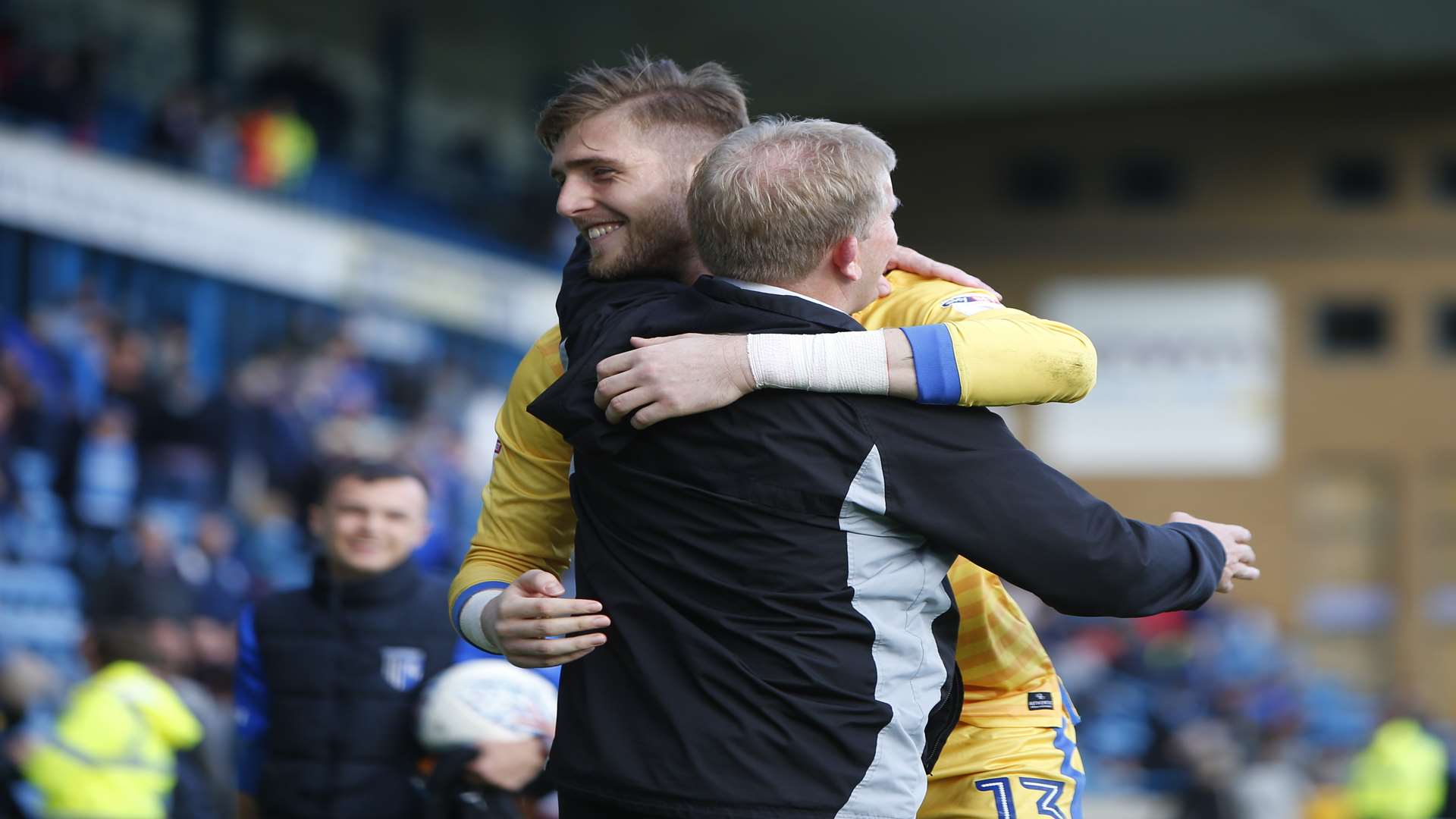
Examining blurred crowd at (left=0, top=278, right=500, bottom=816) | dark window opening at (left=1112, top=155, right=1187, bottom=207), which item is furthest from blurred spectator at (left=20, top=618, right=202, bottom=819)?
dark window opening at (left=1112, top=155, right=1187, bottom=207)

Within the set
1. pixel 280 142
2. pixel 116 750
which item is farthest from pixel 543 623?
pixel 280 142

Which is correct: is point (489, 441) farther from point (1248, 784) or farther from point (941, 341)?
point (941, 341)

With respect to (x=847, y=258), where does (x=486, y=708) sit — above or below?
below

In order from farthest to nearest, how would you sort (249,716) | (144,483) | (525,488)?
(144,483) → (249,716) → (525,488)

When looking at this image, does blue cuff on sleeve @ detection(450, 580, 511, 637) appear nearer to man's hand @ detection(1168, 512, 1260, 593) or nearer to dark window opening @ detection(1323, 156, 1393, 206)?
man's hand @ detection(1168, 512, 1260, 593)

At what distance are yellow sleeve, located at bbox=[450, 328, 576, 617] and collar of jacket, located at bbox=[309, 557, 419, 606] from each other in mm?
1451

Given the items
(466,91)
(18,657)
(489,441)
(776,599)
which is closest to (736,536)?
(776,599)

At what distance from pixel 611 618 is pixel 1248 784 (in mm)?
10349

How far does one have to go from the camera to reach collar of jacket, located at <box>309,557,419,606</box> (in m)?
4.29

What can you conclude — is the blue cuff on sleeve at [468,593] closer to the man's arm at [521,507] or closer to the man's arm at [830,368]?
the man's arm at [521,507]

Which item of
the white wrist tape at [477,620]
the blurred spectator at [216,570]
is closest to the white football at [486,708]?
the white wrist tape at [477,620]

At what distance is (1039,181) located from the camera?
25656 millimetres

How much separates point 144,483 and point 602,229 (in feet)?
26.5

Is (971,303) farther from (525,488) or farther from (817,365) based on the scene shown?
(525,488)
